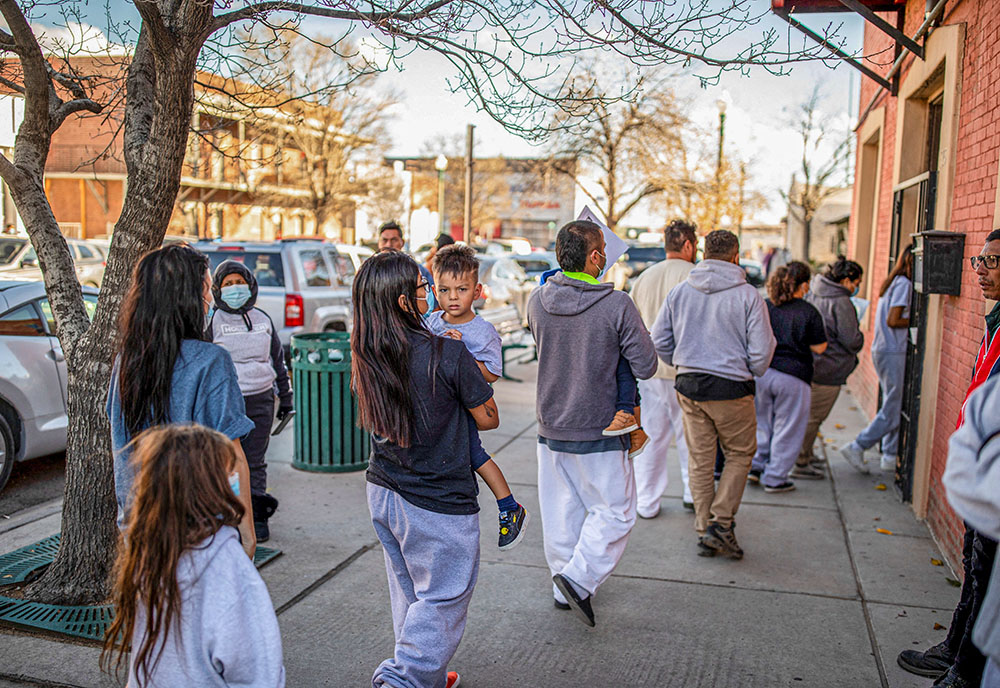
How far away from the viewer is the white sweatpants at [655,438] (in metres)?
5.99

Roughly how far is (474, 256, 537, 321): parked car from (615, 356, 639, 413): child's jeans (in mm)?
9063

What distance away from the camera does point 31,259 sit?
663 inches

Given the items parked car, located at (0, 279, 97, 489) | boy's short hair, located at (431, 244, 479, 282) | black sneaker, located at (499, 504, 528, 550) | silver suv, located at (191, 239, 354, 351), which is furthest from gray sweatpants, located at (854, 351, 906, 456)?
silver suv, located at (191, 239, 354, 351)

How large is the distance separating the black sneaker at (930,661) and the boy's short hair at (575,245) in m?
2.27

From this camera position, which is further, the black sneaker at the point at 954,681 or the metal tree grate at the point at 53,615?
the metal tree grate at the point at 53,615

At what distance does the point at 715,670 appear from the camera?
377 centimetres

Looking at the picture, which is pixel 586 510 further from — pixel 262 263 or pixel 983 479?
pixel 262 263

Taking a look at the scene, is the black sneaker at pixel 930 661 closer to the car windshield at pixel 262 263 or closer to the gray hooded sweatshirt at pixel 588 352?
the gray hooded sweatshirt at pixel 588 352

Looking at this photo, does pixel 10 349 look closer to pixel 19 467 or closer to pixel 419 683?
pixel 19 467

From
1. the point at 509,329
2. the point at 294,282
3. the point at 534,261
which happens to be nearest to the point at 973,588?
the point at 294,282

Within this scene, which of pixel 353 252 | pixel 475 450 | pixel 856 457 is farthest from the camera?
pixel 353 252

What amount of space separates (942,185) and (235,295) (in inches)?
179

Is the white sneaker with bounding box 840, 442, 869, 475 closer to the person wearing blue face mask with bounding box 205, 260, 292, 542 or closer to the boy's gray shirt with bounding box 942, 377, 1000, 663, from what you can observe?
the person wearing blue face mask with bounding box 205, 260, 292, 542

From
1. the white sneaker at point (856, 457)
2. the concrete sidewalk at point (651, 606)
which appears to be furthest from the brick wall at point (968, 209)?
the white sneaker at point (856, 457)
